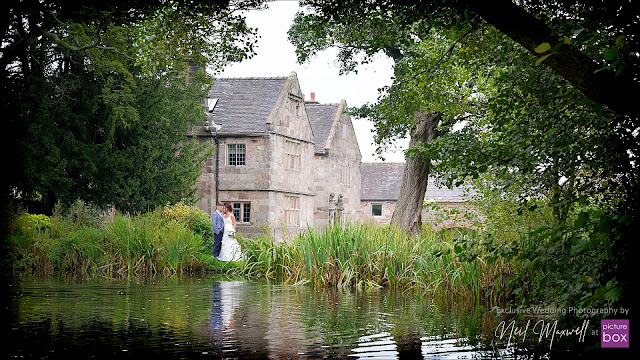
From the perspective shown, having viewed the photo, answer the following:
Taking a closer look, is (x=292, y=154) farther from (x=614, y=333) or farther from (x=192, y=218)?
(x=614, y=333)

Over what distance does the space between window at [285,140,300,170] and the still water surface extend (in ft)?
79.1

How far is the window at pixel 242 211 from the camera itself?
3739 centimetres

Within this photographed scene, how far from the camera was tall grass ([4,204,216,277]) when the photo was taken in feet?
65.8

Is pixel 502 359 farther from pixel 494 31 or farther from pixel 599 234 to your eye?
pixel 494 31

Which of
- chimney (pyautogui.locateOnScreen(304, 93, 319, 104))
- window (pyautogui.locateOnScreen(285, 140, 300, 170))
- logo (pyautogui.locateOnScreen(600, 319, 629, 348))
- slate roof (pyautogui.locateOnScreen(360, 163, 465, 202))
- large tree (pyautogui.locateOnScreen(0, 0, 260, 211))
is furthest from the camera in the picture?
slate roof (pyautogui.locateOnScreen(360, 163, 465, 202))

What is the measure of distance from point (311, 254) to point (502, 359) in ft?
32.5

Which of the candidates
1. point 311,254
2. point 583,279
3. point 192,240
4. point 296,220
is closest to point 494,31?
point 583,279

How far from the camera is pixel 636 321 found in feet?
20.4

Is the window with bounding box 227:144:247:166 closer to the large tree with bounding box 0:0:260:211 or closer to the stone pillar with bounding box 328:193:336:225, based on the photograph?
the large tree with bounding box 0:0:260:211

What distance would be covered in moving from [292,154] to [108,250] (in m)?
20.6

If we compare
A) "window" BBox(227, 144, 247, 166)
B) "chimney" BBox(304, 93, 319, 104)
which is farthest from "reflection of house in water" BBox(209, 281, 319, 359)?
"chimney" BBox(304, 93, 319, 104)

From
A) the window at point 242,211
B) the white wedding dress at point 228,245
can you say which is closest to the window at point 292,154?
the window at point 242,211

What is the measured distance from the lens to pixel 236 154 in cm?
3772

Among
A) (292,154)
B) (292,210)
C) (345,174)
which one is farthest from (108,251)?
(345,174)
